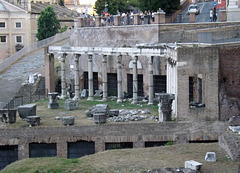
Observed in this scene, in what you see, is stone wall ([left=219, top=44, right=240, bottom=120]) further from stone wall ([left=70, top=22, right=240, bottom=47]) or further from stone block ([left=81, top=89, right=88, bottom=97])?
stone block ([left=81, top=89, right=88, bottom=97])

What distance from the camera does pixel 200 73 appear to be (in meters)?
21.5

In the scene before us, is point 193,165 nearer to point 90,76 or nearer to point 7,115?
point 7,115

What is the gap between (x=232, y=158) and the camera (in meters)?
15.2

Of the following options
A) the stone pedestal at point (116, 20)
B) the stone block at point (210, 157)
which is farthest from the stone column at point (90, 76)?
the stone block at point (210, 157)

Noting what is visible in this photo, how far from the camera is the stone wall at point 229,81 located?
70.5 feet

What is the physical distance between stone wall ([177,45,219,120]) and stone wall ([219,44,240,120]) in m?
0.31

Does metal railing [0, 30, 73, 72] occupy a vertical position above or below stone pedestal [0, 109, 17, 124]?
above

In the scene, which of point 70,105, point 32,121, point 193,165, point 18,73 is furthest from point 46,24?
point 193,165

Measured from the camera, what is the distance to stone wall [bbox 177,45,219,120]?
21312 millimetres

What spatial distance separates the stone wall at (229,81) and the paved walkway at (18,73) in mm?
13577

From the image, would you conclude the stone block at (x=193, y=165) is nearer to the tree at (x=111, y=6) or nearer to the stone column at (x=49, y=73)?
the stone column at (x=49, y=73)

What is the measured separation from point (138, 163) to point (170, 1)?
23175mm

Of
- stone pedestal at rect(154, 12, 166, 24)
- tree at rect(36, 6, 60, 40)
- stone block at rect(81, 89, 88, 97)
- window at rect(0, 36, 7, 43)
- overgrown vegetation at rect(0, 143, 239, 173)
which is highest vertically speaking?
tree at rect(36, 6, 60, 40)

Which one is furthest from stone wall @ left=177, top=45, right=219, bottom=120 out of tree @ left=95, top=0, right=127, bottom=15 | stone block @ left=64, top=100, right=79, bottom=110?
tree @ left=95, top=0, right=127, bottom=15
